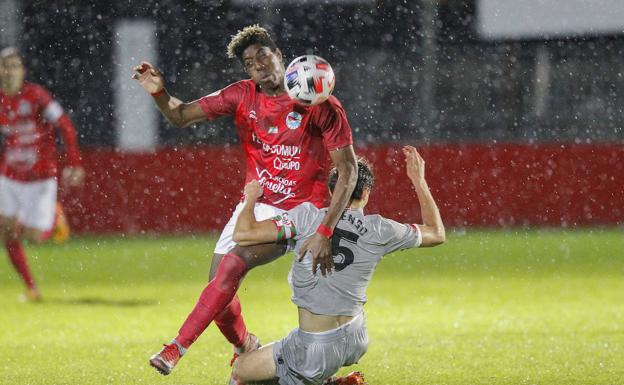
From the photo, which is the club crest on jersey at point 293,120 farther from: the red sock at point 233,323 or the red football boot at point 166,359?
the red football boot at point 166,359

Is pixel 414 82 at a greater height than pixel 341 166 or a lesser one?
lesser

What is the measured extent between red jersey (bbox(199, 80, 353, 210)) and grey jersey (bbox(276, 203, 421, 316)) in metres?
0.74

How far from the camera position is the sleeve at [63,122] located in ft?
30.4

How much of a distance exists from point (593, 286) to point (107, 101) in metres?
8.94

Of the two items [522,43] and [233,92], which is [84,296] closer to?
[233,92]

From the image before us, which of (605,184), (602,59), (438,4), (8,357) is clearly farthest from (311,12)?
(8,357)

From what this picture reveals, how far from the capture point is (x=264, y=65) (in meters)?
5.75

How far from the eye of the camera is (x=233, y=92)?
5.92m

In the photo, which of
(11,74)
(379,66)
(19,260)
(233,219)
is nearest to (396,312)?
(233,219)

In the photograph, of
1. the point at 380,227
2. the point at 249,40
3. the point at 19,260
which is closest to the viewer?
the point at 380,227

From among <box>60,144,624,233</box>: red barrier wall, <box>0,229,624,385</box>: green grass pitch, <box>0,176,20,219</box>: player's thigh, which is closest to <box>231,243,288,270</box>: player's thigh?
<box>0,229,624,385</box>: green grass pitch

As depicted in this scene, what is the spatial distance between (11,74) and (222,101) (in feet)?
14.3

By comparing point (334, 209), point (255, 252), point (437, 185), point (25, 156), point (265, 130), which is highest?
point (265, 130)

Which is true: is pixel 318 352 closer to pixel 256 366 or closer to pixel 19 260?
pixel 256 366
